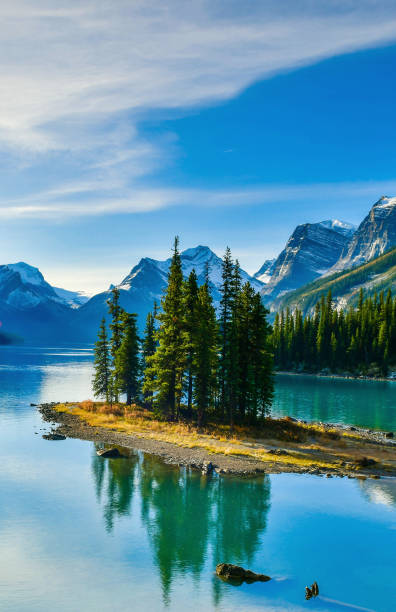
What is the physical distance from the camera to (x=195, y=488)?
33312 mm

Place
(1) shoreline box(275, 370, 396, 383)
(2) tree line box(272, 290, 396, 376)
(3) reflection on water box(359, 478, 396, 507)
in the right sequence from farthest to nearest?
(2) tree line box(272, 290, 396, 376) < (1) shoreline box(275, 370, 396, 383) < (3) reflection on water box(359, 478, 396, 507)

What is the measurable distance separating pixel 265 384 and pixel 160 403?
12677 millimetres

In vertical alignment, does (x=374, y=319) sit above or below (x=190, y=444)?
above

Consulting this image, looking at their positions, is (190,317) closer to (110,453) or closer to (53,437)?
(110,453)

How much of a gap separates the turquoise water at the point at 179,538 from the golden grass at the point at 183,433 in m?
4.97

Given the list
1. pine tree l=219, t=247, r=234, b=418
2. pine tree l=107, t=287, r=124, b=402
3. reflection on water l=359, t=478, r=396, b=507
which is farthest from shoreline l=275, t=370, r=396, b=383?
reflection on water l=359, t=478, r=396, b=507

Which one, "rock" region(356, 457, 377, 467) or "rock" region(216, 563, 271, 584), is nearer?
"rock" region(216, 563, 271, 584)

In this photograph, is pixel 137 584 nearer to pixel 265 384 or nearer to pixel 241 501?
pixel 241 501

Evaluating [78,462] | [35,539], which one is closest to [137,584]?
[35,539]

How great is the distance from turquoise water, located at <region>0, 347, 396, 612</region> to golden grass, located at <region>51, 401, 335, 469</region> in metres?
4.97

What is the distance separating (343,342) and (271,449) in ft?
401

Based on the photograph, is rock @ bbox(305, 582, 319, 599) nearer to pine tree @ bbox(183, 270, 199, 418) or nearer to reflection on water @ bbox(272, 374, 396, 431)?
pine tree @ bbox(183, 270, 199, 418)

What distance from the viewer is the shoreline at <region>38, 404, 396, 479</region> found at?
37.7m

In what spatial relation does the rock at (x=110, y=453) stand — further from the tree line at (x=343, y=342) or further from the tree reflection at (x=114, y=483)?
the tree line at (x=343, y=342)
